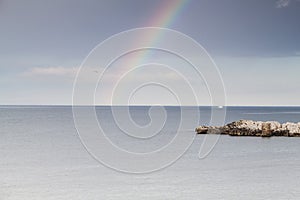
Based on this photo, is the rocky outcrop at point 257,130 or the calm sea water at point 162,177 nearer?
the calm sea water at point 162,177

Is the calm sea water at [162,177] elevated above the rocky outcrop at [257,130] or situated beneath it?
situated beneath

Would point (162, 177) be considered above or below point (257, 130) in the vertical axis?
below

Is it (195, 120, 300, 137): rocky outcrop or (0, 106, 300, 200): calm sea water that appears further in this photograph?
(195, 120, 300, 137): rocky outcrop

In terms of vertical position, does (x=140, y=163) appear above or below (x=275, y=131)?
below

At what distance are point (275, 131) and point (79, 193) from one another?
32497mm

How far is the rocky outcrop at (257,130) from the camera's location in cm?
4738

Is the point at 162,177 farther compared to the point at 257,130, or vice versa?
the point at 257,130

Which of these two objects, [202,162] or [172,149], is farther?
[172,149]

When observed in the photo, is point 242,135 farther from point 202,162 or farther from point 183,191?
point 183,191

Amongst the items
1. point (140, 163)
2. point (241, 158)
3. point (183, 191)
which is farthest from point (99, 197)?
point (241, 158)

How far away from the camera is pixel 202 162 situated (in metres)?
28.2

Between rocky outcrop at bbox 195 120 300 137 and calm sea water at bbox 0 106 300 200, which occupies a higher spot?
rocky outcrop at bbox 195 120 300 137

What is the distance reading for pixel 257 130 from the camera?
49.1 meters

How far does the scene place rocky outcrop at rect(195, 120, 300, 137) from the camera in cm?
4738
